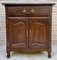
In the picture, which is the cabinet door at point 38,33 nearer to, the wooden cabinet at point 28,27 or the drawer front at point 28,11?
the wooden cabinet at point 28,27

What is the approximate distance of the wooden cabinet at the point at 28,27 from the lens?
3191 millimetres

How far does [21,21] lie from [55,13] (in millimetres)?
1057

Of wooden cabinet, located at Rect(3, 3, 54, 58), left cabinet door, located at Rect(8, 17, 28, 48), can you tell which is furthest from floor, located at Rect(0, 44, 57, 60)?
left cabinet door, located at Rect(8, 17, 28, 48)

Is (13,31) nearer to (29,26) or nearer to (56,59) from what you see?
(29,26)

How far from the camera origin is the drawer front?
3.19m

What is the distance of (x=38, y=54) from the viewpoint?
11.5 ft

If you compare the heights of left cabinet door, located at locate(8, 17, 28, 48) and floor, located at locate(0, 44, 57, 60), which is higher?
left cabinet door, located at locate(8, 17, 28, 48)

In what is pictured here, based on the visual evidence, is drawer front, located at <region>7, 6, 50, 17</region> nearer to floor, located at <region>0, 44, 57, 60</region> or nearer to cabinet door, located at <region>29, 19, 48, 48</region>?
cabinet door, located at <region>29, 19, 48, 48</region>

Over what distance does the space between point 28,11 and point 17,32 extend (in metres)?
0.42

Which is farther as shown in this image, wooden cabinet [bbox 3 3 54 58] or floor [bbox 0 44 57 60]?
floor [bbox 0 44 57 60]

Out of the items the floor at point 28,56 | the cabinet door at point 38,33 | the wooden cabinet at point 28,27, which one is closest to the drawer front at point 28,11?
the wooden cabinet at point 28,27

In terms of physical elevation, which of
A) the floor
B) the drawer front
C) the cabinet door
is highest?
the drawer front

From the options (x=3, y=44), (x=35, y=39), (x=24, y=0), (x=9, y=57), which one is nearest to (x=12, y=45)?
(x=9, y=57)

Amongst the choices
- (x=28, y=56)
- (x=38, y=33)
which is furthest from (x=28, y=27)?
(x=28, y=56)
